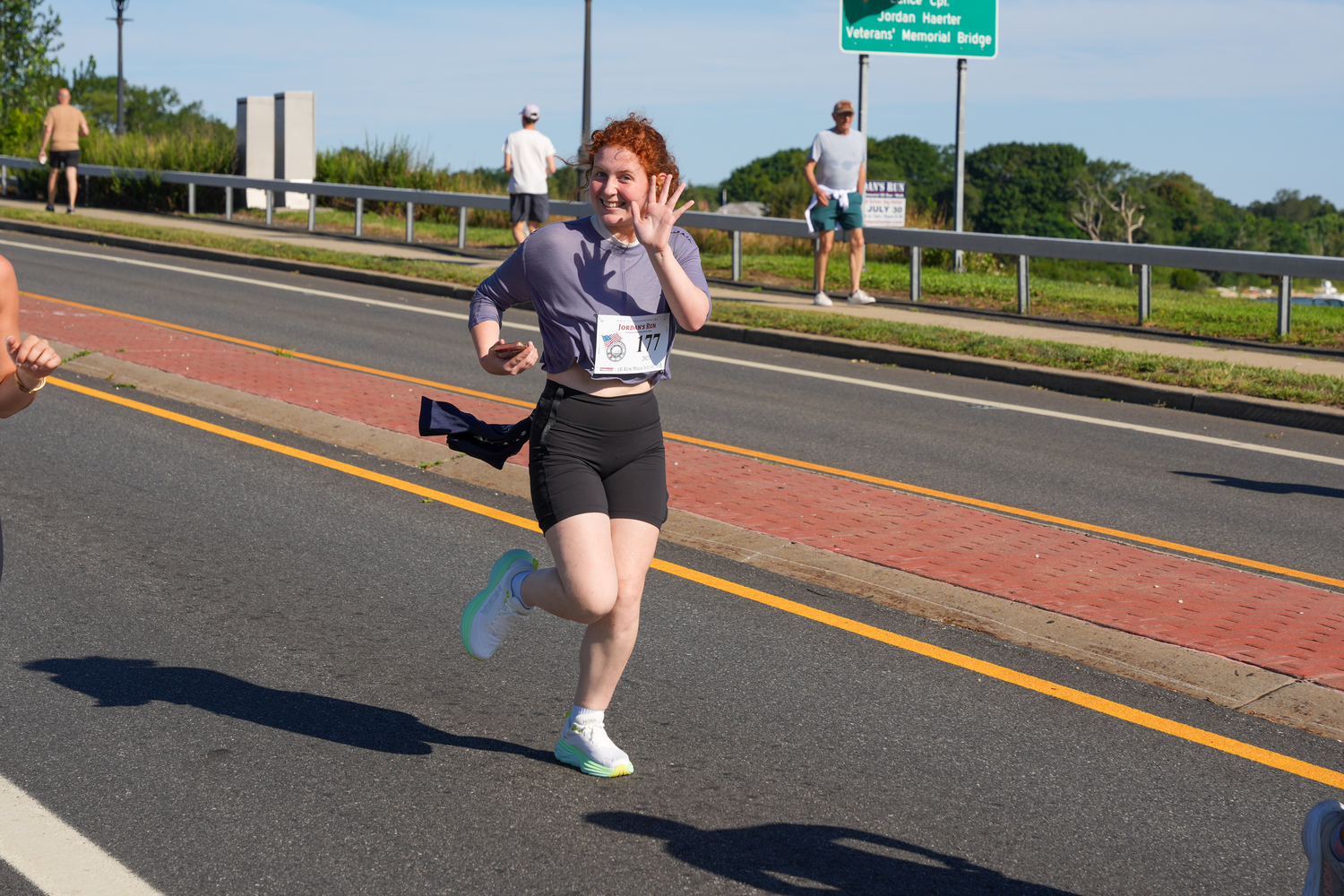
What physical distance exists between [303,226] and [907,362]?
51.4 feet

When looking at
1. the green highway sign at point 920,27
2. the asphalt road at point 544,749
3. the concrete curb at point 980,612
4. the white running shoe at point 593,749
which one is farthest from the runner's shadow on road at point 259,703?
the green highway sign at point 920,27

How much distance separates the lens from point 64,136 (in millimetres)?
25344

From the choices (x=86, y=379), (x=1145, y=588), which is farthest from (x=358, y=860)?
(x=86, y=379)

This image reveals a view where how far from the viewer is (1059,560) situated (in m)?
6.38

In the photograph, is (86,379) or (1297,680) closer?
(1297,680)

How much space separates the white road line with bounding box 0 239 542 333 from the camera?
50.8 ft

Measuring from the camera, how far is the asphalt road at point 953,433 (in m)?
7.70

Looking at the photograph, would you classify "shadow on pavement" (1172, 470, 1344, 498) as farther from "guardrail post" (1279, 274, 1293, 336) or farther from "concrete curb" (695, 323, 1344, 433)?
"guardrail post" (1279, 274, 1293, 336)

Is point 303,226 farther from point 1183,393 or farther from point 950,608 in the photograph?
point 950,608

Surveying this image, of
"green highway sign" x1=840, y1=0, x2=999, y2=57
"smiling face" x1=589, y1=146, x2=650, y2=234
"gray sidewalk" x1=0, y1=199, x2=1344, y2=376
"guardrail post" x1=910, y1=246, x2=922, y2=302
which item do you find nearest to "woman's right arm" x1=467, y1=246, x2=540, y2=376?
"smiling face" x1=589, y1=146, x2=650, y2=234

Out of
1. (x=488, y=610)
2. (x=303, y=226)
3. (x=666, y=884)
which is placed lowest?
(x=666, y=884)

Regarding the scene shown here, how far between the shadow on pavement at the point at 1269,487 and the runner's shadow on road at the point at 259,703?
571 cm

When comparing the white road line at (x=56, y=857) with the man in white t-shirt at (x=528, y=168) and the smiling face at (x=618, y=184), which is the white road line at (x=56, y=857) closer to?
the smiling face at (x=618, y=184)

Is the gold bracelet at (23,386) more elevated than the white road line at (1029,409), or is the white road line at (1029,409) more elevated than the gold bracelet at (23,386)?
the gold bracelet at (23,386)
